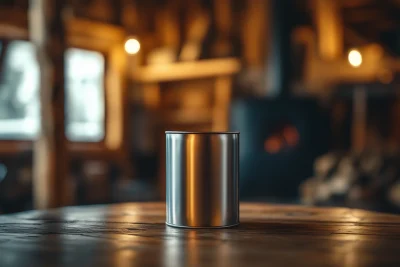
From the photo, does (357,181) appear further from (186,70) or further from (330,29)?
(186,70)

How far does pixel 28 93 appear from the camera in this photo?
5098 mm

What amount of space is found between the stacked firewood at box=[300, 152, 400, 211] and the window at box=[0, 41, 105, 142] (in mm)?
2157

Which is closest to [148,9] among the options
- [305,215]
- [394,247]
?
[305,215]

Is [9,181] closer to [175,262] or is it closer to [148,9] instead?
[148,9]

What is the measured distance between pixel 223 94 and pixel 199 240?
4637 mm

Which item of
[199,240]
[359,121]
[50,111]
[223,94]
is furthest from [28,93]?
[199,240]

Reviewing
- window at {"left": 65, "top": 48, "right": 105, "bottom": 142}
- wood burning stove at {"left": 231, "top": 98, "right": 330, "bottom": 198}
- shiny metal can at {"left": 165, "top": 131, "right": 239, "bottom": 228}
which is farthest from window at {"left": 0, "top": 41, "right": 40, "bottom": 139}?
shiny metal can at {"left": 165, "top": 131, "right": 239, "bottom": 228}

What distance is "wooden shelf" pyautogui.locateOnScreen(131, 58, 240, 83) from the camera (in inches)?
216

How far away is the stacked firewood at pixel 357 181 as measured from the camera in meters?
4.04

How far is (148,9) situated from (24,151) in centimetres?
234

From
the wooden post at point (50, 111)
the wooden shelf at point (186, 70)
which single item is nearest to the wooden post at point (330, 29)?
the wooden shelf at point (186, 70)

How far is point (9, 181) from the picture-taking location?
15.7 feet

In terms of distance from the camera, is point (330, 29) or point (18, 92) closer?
point (18, 92)

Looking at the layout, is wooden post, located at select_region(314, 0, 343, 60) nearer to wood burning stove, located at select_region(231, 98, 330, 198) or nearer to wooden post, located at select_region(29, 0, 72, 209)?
Result: wood burning stove, located at select_region(231, 98, 330, 198)
